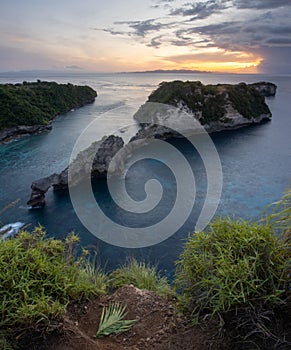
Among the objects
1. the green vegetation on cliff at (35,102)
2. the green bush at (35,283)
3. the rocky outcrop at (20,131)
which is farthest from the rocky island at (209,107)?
the green bush at (35,283)

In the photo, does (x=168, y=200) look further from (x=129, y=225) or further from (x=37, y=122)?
(x=37, y=122)

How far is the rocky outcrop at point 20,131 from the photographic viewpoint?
4551cm

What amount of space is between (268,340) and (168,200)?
2351 centimetres

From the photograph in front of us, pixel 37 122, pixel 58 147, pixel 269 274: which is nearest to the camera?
pixel 269 274

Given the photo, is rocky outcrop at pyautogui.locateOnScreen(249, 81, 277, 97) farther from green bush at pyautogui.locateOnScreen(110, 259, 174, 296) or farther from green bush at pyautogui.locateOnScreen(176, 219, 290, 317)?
green bush at pyautogui.locateOnScreen(176, 219, 290, 317)

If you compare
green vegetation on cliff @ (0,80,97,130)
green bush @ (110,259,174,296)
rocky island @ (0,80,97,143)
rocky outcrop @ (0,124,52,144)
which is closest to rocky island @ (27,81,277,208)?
rocky outcrop @ (0,124,52,144)

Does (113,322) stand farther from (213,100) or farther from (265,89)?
(265,89)

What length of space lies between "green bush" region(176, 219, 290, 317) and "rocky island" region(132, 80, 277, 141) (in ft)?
150

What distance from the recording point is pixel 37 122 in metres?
51.2

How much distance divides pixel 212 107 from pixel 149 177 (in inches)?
1059

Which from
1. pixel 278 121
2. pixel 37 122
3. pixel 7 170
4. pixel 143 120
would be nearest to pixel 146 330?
pixel 7 170

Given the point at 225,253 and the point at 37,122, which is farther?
the point at 37,122

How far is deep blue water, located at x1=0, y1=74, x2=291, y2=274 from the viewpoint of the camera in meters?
21.2

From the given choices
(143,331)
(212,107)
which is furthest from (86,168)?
(212,107)
